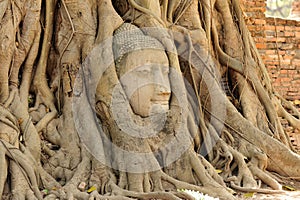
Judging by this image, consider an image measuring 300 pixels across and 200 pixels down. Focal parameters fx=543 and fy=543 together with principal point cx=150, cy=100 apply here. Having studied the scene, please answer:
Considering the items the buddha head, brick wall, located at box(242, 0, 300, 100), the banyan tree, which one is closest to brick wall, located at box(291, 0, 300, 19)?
brick wall, located at box(242, 0, 300, 100)

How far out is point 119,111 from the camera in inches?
198

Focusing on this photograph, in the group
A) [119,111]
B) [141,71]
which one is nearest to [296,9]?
[141,71]

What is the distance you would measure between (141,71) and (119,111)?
54cm

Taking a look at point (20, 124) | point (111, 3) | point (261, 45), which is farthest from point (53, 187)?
point (261, 45)

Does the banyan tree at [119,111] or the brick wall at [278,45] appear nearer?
the banyan tree at [119,111]

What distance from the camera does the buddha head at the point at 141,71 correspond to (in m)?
5.30

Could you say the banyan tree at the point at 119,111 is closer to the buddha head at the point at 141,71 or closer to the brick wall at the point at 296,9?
the buddha head at the point at 141,71

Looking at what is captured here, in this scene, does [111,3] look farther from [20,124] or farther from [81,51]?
[20,124]

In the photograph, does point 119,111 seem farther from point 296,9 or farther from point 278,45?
point 296,9

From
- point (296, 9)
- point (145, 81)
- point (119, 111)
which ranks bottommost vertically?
point (119, 111)

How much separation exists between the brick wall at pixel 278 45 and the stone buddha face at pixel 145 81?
2916mm

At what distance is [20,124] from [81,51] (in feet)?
3.26

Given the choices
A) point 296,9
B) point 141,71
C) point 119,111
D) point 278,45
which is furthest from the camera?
point 296,9

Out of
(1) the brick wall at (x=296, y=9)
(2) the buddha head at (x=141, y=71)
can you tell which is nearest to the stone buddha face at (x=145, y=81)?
(2) the buddha head at (x=141, y=71)
